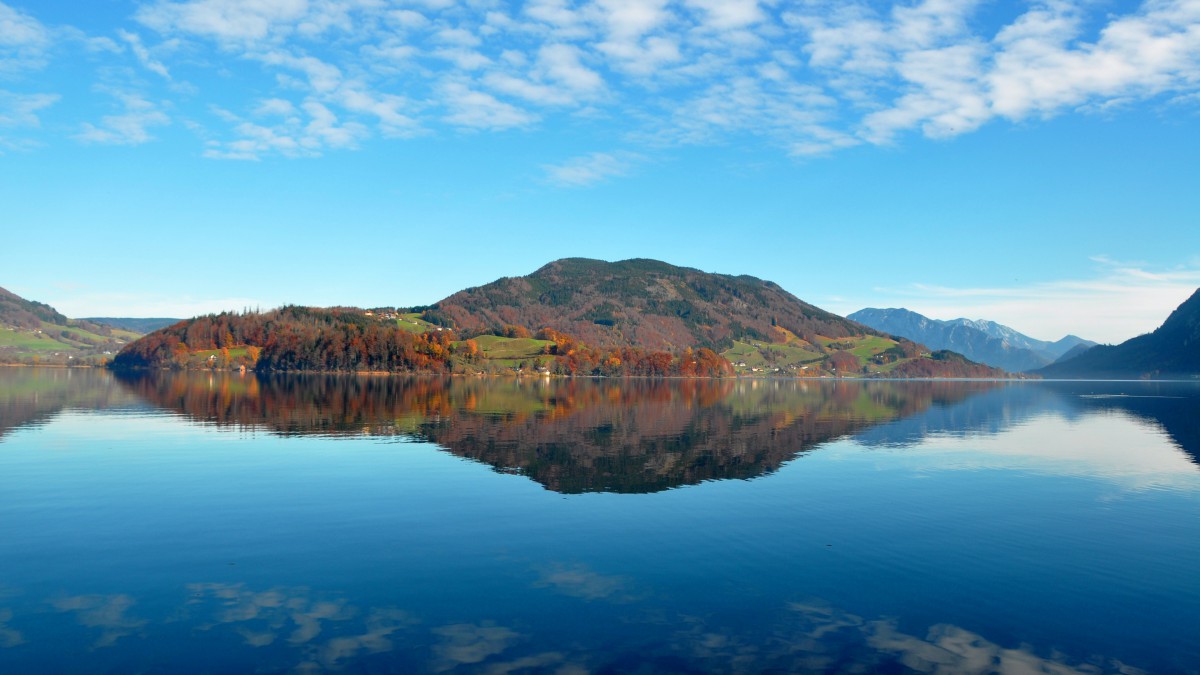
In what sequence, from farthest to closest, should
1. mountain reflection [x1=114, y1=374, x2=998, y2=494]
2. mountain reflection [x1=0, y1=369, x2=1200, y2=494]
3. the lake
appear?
mountain reflection [x1=0, y1=369, x2=1200, y2=494] → mountain reflection [x1=114, y1=374, x2=998, y2=494] → the lake

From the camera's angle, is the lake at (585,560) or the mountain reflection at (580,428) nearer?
the lake at (585,560)

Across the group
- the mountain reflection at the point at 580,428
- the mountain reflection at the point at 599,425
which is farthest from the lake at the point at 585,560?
the mountain reflection at the point at 599,425

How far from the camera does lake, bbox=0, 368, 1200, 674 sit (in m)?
19.2

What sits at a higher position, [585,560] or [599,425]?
[599,425]

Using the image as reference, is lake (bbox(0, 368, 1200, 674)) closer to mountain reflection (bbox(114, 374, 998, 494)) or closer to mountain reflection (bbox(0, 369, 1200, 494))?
mountain reflection (bbox(114, 374, 998, 494))

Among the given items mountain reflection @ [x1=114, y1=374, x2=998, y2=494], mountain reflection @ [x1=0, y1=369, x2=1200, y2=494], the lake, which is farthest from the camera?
mountain reflection @ [x1=0, y1=369, x2=1200, y2=494]

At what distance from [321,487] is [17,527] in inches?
564

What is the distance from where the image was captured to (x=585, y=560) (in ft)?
90.2

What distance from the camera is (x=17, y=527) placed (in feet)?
Answer: 101

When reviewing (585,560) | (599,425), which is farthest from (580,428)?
(585,560)

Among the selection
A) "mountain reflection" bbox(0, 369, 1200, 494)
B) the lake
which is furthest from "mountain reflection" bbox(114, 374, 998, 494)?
the lake

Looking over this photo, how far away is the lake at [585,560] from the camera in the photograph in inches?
758

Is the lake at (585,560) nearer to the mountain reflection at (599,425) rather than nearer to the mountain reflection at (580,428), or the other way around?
the mountain reflection at (580,428)

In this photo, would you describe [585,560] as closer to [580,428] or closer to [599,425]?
[580,428]
